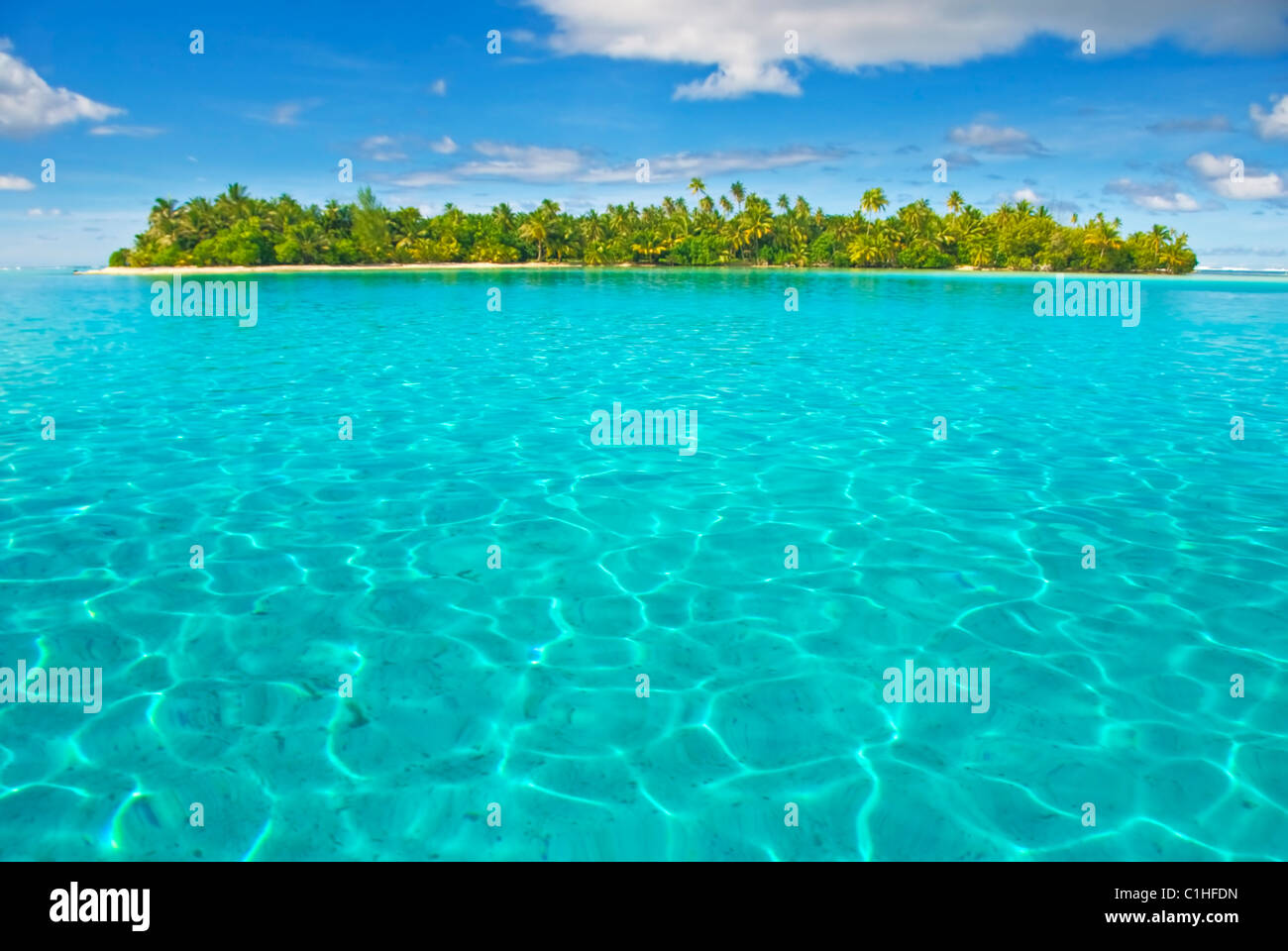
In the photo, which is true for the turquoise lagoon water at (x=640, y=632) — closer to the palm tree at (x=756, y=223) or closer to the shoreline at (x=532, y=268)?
the shoreline at (x=532, y=268)

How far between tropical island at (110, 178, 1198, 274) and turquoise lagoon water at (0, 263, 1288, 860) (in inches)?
4599

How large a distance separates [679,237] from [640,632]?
12876 cm

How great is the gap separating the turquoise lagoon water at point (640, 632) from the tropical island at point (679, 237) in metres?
117

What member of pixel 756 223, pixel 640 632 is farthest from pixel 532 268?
pixel 640 632

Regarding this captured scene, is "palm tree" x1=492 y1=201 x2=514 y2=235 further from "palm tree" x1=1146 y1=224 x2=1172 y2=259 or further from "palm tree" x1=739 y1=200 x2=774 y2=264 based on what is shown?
"palm tree" x1=1146 y1=224 x2=1172 y2=259

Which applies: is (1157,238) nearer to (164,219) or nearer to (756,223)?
(756,223)

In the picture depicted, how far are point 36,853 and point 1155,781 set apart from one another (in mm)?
6307

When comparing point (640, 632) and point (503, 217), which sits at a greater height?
point (503, 217)

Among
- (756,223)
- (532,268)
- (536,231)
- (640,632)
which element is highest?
(756,223)

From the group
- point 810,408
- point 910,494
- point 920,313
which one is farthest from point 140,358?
point 920,313

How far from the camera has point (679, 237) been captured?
422 feet

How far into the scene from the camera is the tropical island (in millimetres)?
119375

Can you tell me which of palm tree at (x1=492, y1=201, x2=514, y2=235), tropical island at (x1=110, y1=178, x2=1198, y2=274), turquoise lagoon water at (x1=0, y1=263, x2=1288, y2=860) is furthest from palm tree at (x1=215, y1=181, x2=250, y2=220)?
turquoise lagoon water at (x1=0, y1=263, x2=1288, y2=860)

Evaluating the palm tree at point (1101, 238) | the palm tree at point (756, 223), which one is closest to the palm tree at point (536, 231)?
the palm tree at point (756, 223)
